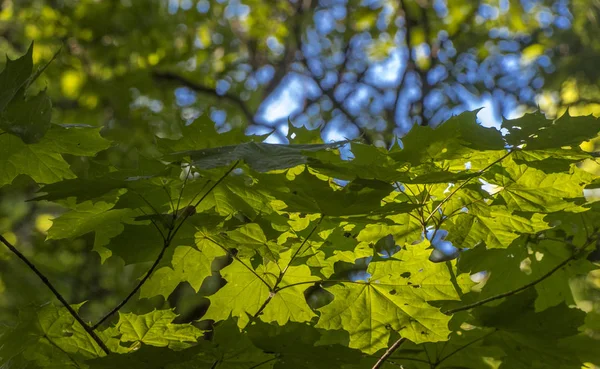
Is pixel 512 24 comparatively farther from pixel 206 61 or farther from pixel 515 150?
pixel 515 150

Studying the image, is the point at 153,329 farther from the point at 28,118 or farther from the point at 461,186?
→ the point at 461,186

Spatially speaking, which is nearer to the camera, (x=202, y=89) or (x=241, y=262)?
(x=241, y=262)

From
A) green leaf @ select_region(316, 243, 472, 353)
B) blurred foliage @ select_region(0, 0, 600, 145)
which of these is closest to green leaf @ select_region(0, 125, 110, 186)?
green leaf @ select_region(316, 243, 472, 353)

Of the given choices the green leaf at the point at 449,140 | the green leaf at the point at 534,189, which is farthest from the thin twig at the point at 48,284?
the green leaf at the point at 534,189

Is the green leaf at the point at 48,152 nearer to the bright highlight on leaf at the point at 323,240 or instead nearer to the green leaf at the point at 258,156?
the bright highlight on leaf at the point at 323,240

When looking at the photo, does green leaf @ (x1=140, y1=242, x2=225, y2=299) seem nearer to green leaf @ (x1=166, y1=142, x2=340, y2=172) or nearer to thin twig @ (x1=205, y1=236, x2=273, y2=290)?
thin twig @ (x1=205, y1=236, x2=273, y2=290)

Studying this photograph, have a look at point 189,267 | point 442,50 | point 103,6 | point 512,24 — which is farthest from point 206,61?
point 189,267

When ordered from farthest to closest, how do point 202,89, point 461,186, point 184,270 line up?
point 202,89
point 184,270
point 461,186

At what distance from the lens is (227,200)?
1.09m

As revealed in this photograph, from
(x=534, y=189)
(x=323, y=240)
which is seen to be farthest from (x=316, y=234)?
(x=534, y=189)

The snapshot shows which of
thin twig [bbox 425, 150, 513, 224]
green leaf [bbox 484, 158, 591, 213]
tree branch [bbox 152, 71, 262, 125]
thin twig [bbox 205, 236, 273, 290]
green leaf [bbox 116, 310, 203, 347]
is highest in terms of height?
tree branch [bbox 152, 71, 262, 125]

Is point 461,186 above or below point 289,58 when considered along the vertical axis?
below

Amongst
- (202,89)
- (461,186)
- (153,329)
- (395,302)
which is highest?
(202,89)

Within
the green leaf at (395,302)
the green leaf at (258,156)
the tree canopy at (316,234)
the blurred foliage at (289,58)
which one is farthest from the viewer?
the blurred foliage at (289,58)
